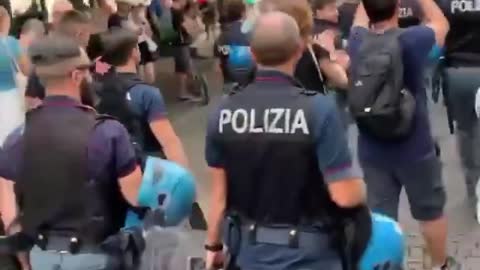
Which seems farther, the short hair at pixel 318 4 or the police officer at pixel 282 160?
the short hair at pixel 318 4

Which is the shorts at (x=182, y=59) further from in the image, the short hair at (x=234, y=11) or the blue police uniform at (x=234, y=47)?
the short hair at (x=234, y=11)

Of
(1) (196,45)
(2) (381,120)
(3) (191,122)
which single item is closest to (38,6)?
(3) (191,122)

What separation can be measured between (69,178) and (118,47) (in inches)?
51.2

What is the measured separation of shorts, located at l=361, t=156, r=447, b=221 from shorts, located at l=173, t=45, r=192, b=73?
7.66 metres

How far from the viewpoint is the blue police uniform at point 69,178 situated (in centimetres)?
374

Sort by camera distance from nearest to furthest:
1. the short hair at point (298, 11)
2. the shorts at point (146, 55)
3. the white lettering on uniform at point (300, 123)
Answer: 1. the white lettering on uniform at point (300, 123)
2. the short hair at point (298, 11)
3. the shorts at point (146, 55)

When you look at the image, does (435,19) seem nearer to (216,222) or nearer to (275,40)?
(275,40)

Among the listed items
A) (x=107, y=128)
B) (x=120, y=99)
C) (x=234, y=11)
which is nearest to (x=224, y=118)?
(x=107, y=128)

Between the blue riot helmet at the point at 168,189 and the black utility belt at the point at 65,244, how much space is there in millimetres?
398

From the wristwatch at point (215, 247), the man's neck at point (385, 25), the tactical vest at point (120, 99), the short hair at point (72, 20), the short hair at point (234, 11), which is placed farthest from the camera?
the short hair at point (234, 11)

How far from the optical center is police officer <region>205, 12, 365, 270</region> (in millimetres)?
3586

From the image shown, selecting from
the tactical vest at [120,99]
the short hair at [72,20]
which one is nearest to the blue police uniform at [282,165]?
the tactical vest at [120,99]

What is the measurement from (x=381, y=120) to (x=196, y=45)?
9.63 metres

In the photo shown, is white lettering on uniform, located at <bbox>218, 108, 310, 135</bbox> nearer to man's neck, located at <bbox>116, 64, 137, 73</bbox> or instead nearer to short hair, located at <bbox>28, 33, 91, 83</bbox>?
short hair, located at <bbox>28, 33, 91, 83</bbox>
